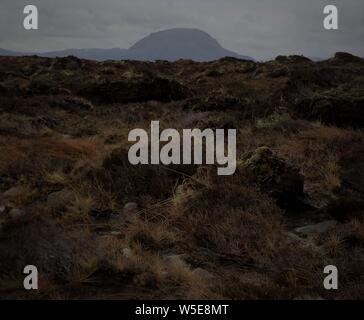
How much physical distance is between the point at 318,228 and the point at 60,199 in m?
3.56

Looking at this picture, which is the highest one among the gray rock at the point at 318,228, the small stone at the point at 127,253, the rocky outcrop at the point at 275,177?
the rocky outcrop at the point at 275,177

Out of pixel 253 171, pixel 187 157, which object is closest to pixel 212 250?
pixel 253 171

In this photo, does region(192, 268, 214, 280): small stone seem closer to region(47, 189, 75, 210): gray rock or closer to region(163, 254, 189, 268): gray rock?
region(163, 254, 189, 268): gray rock

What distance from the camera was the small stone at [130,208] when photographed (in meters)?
6.95

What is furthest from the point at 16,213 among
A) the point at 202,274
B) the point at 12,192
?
the point at 202,274

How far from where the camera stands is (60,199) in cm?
723

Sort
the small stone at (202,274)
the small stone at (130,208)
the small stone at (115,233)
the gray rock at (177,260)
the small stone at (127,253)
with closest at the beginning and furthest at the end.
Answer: the small stone at (202,274) < the gray rock at (177,260) < the small stone at (127,253) < the small stone at (115,233) < the small stone at (130,208)

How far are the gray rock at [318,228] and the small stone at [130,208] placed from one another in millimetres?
2186

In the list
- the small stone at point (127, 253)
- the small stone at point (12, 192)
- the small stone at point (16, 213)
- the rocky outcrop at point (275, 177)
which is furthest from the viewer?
the small stone at point (12, 192)

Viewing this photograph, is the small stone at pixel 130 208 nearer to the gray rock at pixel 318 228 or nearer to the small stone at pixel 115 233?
the small stone at pixel 115 233

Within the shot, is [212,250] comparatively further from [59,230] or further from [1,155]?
[1,155]

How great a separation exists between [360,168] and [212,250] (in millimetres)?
3312

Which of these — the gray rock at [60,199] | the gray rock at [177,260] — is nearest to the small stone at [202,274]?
the gray rock at [177,260]

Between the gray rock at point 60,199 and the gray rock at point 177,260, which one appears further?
the gray rock at point 60,199
